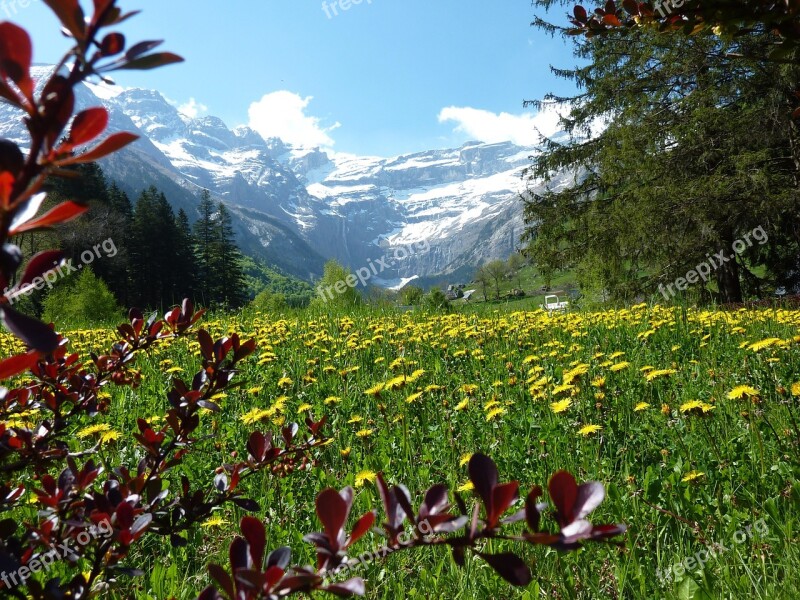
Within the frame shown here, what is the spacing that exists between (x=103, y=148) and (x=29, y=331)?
0.61ft

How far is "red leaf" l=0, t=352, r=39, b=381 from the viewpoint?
0.51 meters

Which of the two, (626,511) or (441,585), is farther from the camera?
(626,511)

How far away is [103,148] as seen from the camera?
0.47 metres

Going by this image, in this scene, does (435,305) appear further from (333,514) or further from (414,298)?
(333,514)

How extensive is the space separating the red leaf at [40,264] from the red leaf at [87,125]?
0.48 ft

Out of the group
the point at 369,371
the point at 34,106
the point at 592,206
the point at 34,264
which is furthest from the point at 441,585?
the point at 592,206

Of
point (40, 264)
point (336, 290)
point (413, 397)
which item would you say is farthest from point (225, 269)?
point (40, 264)

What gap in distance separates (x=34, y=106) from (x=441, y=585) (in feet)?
5.84

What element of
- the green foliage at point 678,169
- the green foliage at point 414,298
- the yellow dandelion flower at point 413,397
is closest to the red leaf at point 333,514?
the yellow dandelion flower at point 413,397

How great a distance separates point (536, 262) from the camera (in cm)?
1437

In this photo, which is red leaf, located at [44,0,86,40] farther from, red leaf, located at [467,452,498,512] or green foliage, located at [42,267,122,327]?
green foliage, located at [42,267,122,327]

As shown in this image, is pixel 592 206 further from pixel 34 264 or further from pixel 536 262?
pixel 34 264

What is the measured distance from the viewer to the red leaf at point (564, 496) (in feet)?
1.77

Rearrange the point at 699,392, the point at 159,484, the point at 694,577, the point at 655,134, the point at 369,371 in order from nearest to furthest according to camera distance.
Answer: the point at 159,484 < the point at 694,577 < the point at 699,392 < the point at 369,371 < the point at 655,134
